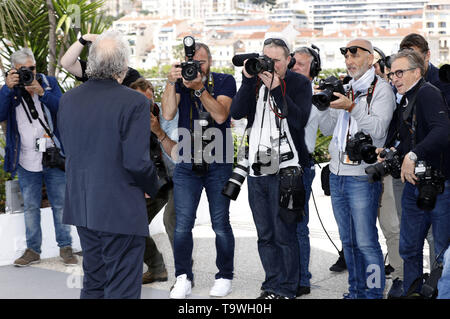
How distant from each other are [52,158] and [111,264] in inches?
92.3

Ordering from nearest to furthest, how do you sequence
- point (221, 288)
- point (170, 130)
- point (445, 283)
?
point (445, 283)
point (221, 288)
point (170, 130)

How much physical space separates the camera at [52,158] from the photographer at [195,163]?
4.07 feet

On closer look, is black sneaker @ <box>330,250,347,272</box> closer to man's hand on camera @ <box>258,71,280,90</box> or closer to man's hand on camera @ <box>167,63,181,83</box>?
man's hand on camera @ <box>258,71,280,90</box>

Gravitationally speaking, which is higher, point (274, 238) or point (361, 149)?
point (361, 149)

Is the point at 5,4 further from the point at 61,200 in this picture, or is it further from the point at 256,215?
the point at 256,215

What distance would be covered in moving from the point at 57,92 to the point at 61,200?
89 cm

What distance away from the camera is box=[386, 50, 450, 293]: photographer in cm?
360

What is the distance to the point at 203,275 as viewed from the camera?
5.07m

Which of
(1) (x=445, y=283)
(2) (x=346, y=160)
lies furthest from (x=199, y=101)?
(1) (x=445, y=283)

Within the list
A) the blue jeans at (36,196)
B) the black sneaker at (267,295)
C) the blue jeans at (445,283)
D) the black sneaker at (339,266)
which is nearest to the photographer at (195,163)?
the black sneaker at (267,295)

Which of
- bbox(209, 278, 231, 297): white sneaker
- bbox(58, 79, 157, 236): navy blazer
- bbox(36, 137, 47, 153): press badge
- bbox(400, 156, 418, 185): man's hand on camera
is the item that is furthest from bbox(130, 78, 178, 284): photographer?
bbox(400, 156, 418, 185): man's hand on camera

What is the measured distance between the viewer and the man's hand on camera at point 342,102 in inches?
149

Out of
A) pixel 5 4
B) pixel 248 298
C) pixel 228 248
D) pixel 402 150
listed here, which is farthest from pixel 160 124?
pixel 5 4

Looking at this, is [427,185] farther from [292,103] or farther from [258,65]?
[258,65]
